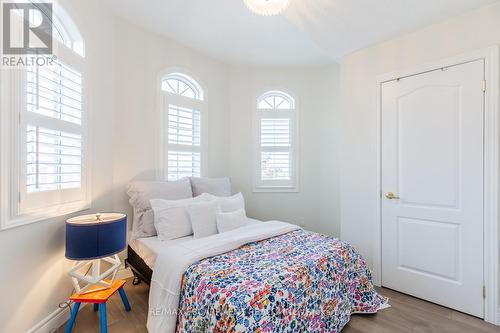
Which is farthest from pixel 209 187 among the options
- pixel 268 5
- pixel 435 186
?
pixel 435 186

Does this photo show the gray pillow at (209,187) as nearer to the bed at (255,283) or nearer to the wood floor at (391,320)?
the bed at (255,283)

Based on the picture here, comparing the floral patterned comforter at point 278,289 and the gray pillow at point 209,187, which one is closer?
the floral patterned comforter at point 278,289

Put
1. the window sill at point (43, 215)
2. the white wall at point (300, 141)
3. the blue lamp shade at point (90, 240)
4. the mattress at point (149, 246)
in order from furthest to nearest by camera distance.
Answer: the white wall at point (300, 141) < the mattress at point (149, 246) < the blue lamp shade at point (90, 240) < the window sill at point (43, 215)

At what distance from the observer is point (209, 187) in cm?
313

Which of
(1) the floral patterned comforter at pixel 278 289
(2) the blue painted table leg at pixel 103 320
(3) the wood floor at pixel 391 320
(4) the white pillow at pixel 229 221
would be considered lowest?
(3) the wood floor at pixel 391 320

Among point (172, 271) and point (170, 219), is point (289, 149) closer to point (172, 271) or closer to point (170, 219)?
point (170, 219)

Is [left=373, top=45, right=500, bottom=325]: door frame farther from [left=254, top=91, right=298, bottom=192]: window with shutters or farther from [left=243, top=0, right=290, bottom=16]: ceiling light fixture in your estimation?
[left=254, top=91, right=298, bottom=192]: window with shutters

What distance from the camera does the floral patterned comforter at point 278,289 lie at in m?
1.37

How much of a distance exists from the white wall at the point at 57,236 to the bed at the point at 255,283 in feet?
2.09

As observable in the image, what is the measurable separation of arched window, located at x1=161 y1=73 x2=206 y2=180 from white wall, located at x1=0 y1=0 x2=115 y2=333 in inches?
26.9

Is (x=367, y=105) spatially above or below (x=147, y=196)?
above

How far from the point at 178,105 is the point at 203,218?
1.65m

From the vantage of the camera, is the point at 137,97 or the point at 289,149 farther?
the point at 289,149

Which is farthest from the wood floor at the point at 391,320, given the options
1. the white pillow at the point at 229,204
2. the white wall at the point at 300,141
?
the white wall at the point at 300,141
